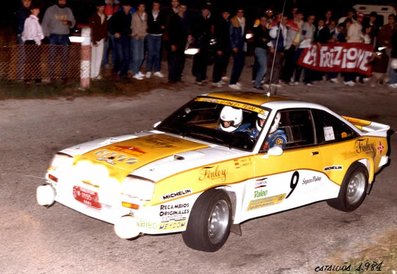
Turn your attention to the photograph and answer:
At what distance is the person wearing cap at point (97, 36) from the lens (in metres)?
Answer: 14.0

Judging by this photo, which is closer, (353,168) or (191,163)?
(191,163)

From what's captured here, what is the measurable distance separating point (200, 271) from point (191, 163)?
102 cm

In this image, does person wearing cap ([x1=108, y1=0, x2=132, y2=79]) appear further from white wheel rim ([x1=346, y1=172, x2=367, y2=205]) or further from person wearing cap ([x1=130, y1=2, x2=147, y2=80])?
white wheel rim ([x1=346, y1=172, x2=367, y2=205])

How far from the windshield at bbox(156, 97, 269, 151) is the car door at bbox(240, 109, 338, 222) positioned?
28 cm

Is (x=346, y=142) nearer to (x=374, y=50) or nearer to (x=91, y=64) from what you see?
(x=91, y=64)

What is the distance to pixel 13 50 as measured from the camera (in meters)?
12.8

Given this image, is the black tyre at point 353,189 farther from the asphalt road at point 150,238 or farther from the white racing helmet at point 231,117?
the white racing helmet at point 231,117

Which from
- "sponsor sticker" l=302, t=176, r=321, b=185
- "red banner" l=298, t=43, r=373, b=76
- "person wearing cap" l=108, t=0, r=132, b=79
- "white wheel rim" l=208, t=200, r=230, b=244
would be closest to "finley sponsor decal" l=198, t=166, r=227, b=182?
"white wheel rim" l=208, t=200, r=230, b=244

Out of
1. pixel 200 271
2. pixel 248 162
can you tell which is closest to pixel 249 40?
pixel 248 162

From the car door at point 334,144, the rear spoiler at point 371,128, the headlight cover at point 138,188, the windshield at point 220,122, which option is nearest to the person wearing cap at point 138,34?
the rear spoiler at point 371,128

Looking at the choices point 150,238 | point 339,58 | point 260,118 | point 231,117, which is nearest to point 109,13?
point 339,58

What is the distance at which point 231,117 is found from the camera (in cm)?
703

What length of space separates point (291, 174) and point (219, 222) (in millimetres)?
1151

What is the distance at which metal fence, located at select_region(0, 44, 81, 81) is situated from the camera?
12859mm
